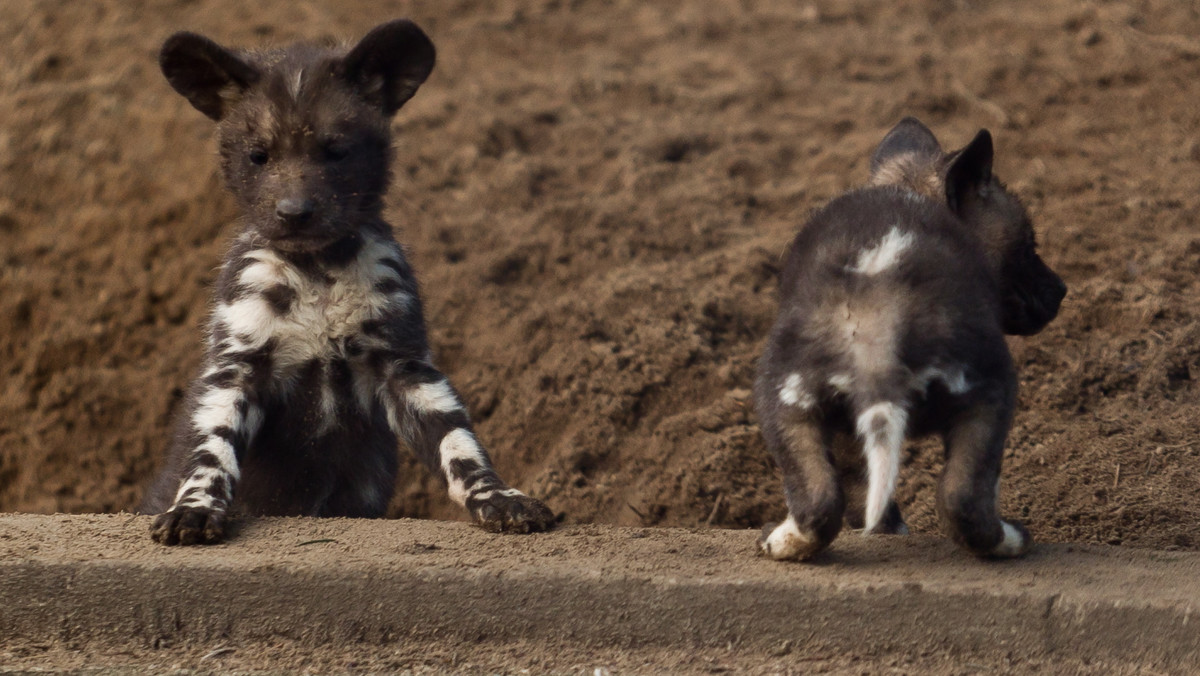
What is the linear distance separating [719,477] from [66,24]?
254 inches

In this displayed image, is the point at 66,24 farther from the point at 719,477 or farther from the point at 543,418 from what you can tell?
the point at 719,477

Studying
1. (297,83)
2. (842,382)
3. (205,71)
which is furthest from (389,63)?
(842,382)

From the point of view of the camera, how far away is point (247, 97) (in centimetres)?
445

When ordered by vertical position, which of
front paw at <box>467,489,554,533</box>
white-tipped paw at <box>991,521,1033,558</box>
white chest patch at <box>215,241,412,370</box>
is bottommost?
white-tipped paw at <box>991,521,1033,558</box>

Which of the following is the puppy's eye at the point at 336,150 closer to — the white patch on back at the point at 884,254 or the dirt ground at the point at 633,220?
the white patch on back at the point at 884,254

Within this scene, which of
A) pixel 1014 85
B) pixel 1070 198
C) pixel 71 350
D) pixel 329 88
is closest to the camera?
pixel 329 88

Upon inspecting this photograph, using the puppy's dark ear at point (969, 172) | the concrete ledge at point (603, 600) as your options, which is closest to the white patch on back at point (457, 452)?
the concrete ledge at point (603, 600)

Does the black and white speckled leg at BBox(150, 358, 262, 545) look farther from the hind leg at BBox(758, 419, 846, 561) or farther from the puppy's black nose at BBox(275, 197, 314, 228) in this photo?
the hind leg at BBox(758, 419, 846, 561)

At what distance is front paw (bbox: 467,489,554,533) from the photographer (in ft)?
13.0

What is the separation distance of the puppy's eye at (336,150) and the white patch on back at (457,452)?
3.38 ft

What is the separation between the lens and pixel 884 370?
3.46 meters

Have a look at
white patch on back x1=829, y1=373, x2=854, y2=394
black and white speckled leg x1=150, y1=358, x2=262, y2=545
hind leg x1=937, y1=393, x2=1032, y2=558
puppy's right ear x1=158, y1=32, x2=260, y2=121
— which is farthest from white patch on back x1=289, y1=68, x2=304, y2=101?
hind leg x1=937, y1=393, x2=1032, y2=558

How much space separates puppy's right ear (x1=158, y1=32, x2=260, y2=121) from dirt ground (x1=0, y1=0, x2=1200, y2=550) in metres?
2.07

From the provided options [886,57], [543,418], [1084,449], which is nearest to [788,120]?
[886,57]
